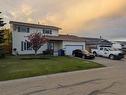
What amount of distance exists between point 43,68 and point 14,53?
16.7 metres

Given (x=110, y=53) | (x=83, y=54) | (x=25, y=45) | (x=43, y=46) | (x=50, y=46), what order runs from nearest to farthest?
1. (x=83, y=54)
2. (x=25, y=45)
3. (x=110, y=53)
4. (x=43, y=46)
5. (x=50, y=46)

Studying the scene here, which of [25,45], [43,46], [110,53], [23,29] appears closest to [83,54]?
[110,53]

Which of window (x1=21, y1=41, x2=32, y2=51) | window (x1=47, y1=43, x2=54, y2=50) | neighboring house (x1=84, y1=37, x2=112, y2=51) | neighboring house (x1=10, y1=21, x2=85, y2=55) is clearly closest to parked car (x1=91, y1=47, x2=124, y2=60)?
neighboring house (x1=10, y1=21, x2=85, y2=55)

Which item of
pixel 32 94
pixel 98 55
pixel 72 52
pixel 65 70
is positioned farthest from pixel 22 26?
pixel 32 94

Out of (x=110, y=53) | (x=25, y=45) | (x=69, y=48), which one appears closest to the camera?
(x=25, y=45)

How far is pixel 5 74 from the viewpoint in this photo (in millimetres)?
20000

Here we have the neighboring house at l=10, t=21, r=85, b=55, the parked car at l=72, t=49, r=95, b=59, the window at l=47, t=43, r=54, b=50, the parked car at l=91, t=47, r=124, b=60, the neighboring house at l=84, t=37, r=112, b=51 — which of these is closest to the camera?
the neighboring house at l=10, t=21, r=85, b=55

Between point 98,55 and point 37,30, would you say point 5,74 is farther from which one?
point 98,55

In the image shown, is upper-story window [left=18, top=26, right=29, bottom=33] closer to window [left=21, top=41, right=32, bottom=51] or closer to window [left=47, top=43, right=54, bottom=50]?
window [left=21, top=41, right=32, bottom=51]

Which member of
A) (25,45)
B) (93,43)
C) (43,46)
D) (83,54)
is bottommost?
(83,54)

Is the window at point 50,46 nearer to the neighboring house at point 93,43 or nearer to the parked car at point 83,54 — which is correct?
the parked car at point 83,54

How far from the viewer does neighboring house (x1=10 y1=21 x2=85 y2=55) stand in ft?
131

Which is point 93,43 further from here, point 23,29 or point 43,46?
point 23,29

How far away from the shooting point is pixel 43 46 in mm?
43062
